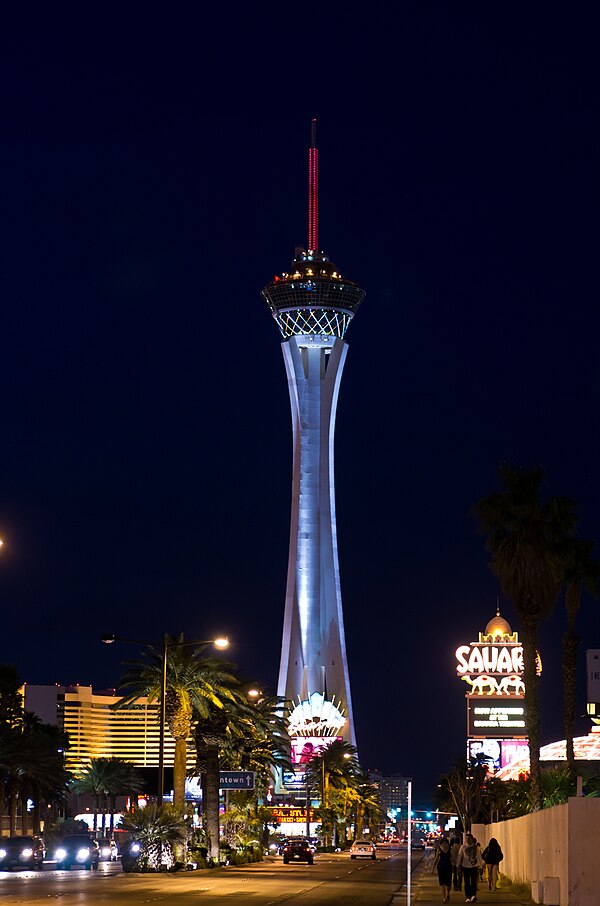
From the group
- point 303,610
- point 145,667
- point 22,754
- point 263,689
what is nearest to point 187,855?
point 145,667

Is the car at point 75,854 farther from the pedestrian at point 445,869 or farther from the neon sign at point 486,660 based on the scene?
the neon sign at point 486,660

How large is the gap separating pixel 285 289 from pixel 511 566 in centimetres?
14542

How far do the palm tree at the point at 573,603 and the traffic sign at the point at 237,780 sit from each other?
719 inches

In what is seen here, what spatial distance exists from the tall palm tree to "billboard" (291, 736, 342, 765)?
116982mm

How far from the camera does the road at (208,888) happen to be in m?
39.3

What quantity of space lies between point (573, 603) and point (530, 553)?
28.6 feet


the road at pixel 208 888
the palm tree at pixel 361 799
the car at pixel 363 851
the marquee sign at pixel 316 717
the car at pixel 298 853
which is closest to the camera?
the road at pixel 208 888

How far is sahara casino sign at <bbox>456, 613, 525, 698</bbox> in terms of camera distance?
180 meters

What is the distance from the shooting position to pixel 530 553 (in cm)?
5441

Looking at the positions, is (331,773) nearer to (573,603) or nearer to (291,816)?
(291,816)

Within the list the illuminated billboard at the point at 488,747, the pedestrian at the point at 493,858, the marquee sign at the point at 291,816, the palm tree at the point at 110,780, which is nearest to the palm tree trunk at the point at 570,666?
the pedestrian at the point at 493,858

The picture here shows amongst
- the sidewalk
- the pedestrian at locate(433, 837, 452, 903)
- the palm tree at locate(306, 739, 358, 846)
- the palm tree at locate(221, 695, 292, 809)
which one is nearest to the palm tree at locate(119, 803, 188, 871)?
the sidewalk

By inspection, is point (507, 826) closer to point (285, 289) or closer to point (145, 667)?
point (145, 667)

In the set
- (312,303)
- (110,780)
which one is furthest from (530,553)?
(312,303)
